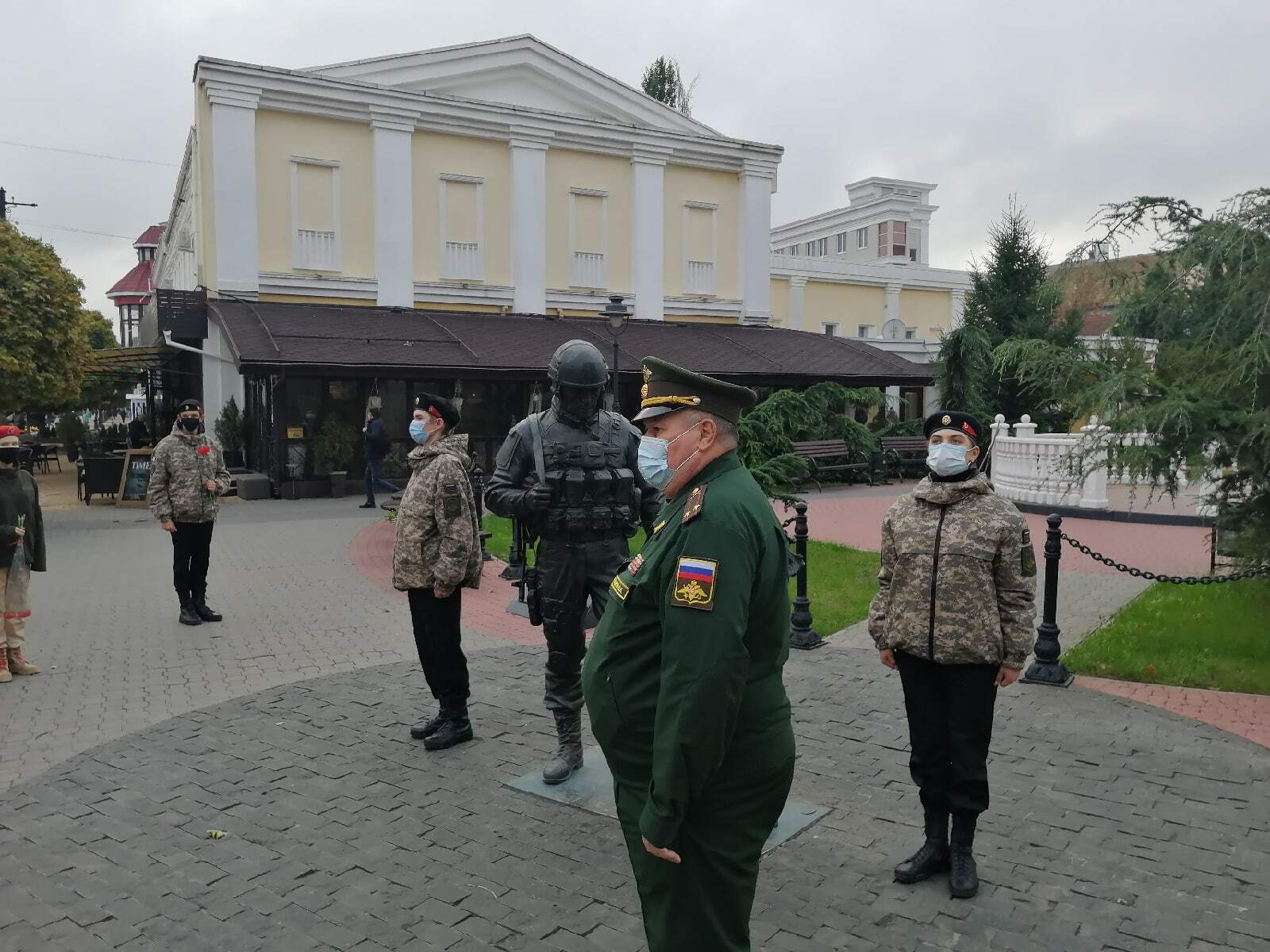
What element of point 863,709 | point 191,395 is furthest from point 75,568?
point 191,395

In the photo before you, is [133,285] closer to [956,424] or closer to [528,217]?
[528,217]

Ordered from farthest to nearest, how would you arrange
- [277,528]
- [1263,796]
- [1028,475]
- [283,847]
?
[1028,475] → [277,528] → [1263,796] → [283,847]

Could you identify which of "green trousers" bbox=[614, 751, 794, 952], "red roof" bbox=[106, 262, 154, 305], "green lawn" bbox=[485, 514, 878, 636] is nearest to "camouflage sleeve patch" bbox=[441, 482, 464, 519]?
"green trousers" bbox=[614, 751, 794, 952]

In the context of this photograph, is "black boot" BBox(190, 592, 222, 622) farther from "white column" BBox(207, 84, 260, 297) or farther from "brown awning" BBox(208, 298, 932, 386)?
"white column" BBox(207, 84, 260, 297)

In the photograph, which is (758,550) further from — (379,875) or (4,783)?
(4,783)

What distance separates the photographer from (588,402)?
5.09 meters

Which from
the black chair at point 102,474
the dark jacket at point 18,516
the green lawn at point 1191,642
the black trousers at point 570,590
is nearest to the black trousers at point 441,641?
the black trousers at point 570,590

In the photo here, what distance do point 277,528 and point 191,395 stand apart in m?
11.7

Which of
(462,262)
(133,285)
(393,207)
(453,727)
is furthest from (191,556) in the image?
(133,285)

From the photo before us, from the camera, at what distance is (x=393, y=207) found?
22.2 meters

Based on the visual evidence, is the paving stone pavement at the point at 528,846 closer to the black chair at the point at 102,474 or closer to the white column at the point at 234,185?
the black chair at the point at 102,474

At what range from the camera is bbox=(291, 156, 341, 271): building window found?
21.4m

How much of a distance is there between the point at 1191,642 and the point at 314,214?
63.7 ft

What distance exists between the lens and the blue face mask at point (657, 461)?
283 cm
